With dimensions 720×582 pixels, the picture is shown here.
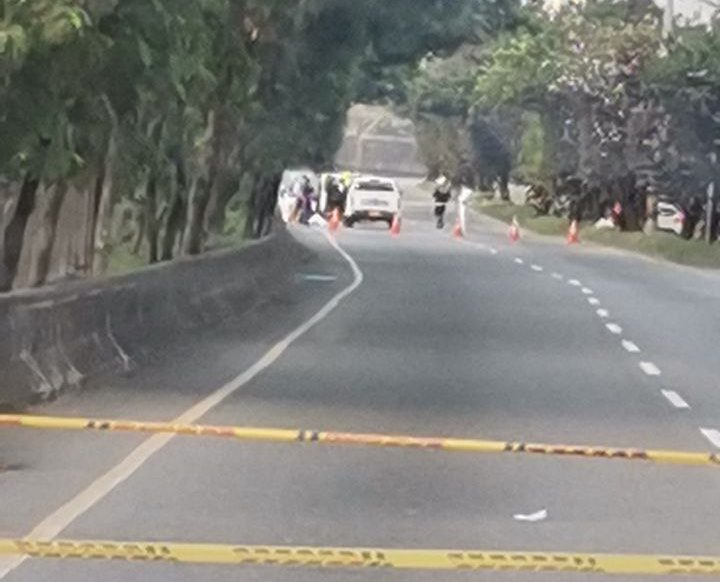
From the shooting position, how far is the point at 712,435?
60.8ft

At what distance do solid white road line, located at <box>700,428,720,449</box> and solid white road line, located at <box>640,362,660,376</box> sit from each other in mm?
5742

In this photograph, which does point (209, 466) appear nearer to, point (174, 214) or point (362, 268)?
point (174, 214)

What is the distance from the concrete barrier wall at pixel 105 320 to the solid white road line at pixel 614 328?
188 inches

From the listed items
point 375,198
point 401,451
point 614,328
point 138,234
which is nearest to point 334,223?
point 375,198

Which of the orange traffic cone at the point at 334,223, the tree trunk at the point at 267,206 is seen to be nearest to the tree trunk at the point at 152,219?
the tree trunk at the point at 267,206

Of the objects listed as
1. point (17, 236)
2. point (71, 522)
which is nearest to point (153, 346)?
point (17, 236)

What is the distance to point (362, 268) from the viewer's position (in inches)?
2055

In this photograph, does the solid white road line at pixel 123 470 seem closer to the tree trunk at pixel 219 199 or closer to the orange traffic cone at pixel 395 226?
the tree trunk at pixel 219 199

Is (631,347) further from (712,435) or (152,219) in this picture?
(152,219)

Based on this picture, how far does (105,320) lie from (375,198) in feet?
215

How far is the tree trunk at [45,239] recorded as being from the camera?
89.8 ft

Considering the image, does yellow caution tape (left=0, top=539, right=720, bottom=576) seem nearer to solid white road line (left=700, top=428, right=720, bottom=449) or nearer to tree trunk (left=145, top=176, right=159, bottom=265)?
solid white road line (left=700, top=428, right=720, bottom=449)

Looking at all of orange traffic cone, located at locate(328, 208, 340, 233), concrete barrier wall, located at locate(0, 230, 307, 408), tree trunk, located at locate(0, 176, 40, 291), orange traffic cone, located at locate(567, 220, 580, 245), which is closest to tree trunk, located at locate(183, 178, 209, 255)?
concrete barrier wall, located at locate(0, 230, 307, 408)

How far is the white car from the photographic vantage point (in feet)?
288
